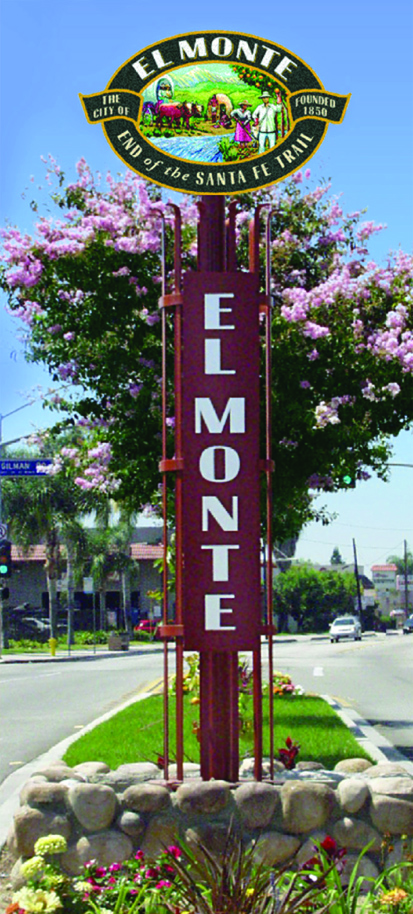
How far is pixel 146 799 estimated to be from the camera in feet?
21.6

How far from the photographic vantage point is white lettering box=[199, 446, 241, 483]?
23.2ft

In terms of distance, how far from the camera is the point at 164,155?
7.58 m

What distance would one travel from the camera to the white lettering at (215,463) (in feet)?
23.2

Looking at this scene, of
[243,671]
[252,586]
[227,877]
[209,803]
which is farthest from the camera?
[243,671]

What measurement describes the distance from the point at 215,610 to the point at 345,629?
2510 inches

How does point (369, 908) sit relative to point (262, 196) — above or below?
below

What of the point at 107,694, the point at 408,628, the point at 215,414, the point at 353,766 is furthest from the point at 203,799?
the point at 408,628

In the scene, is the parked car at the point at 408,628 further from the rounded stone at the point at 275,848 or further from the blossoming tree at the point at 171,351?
the rounded stone at the point at 275,848

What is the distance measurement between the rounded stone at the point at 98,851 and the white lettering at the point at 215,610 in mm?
1299

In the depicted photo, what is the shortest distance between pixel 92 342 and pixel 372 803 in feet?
24.5

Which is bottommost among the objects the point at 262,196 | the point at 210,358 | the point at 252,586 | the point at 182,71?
the point at 252,586

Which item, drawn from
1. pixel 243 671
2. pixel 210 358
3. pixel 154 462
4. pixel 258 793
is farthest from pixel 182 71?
pixel 243 671

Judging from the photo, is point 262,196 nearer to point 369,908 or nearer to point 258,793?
point 258,793

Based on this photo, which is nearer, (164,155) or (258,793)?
(258,793)
